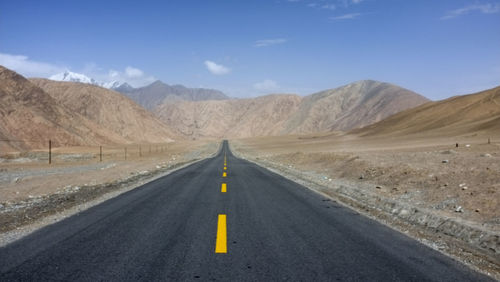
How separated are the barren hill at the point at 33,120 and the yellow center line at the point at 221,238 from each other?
6532cm

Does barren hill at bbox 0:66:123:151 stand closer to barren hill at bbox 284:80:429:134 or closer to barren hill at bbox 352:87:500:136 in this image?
barren hill at bbox 352:87:500:136

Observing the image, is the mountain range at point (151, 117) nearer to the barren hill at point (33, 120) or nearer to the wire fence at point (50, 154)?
the barren hill at point (33, 120)

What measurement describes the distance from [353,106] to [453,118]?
106358 millimetres

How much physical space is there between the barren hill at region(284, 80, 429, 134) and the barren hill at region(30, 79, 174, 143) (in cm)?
7141

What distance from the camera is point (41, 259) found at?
5.63m

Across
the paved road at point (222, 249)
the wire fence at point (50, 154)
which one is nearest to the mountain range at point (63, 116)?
the wire fence at point (50, 154)

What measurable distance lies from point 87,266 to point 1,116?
82.6 metres

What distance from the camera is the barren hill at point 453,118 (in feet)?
192

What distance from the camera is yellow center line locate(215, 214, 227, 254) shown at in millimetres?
6160

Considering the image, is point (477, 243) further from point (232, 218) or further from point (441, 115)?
point (441, 115)

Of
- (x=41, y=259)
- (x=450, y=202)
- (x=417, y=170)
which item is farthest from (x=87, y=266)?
(x=417, y=170)

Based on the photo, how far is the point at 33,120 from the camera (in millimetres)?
78625

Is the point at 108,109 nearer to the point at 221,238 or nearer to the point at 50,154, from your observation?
the point at 50,154

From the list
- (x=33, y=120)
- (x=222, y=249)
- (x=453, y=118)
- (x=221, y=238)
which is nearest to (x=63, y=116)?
(x=33, y=120)
